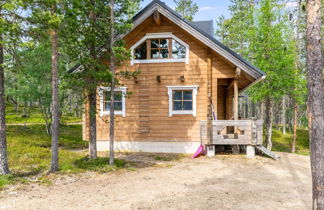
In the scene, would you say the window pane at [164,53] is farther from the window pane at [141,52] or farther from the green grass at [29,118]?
the green grass at [29,118]

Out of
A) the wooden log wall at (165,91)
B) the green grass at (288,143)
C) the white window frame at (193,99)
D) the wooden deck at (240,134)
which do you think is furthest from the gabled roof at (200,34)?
the green grass at (288,143)

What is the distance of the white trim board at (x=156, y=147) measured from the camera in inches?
481

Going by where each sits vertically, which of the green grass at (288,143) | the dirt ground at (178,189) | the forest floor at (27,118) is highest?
the forest floor at (27,118)

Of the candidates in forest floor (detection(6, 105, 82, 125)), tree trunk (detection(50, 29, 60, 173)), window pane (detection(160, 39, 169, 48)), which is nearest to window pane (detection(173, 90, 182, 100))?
window pane (detection(160, 39, 169, 48))

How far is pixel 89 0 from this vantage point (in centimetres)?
866

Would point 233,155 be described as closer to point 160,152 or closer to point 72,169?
point 160,152

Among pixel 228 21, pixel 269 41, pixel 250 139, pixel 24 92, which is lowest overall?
pixel 250 139

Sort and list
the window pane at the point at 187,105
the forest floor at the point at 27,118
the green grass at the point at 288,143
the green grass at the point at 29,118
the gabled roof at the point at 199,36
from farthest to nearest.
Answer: the green grass at the point at 29,118 → the forest floor at the point at 27,118 → the green grass at the point at 288,143 → the window pane at the point at 187,105 → the gabled roof at the point at 199,36

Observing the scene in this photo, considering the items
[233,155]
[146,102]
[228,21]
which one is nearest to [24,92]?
[146,102]

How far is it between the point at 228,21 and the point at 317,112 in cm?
3394

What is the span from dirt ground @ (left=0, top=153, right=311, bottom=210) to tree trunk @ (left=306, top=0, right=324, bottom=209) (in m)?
1.49

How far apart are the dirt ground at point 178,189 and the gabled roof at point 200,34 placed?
182 inches

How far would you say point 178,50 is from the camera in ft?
41.0

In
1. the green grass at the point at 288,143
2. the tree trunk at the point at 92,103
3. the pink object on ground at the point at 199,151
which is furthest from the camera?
the green grass at the point at 288,143
